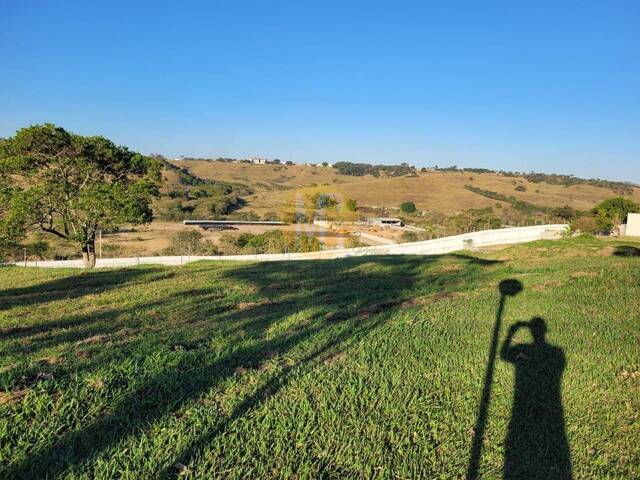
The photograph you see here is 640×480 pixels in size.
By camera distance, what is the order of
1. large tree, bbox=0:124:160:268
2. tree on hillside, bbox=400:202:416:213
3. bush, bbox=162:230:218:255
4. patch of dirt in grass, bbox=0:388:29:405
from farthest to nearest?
tree on hillside, bbox=400:202:416:213, bush, bbox=162:230:218:255, large tree, bbox=0:124:160:268, patch of dirt in grass, bbox=0:388:29:405

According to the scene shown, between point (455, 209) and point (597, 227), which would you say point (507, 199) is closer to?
point (455, 209)

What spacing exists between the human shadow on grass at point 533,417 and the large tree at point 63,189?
16476 mm

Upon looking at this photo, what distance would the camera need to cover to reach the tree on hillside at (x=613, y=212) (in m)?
31.4

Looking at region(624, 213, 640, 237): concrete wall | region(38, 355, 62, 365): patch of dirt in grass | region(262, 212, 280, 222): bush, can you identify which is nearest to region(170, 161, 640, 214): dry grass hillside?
region(262, 212, 280, 222): bush

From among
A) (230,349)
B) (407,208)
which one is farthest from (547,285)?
(407,208)

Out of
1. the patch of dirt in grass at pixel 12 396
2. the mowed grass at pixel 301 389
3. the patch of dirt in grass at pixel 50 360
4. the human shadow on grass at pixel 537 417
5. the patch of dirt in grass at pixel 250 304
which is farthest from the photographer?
the patch of dirt in grass at pixel 250 304

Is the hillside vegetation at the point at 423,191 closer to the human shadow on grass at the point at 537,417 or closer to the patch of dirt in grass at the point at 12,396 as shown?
the human shadow on grass at the point at 537,417

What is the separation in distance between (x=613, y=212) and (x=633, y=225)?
705 cm

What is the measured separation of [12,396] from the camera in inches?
119

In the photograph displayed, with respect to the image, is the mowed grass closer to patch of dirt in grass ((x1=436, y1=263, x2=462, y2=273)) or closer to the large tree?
patch of dirt in grass ((x1=436, y1=263, x2=462, y2=273))

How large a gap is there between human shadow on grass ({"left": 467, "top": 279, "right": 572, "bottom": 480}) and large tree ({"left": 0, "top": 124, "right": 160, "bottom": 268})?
16.5 m

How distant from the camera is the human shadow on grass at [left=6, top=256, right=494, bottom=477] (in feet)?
8.58

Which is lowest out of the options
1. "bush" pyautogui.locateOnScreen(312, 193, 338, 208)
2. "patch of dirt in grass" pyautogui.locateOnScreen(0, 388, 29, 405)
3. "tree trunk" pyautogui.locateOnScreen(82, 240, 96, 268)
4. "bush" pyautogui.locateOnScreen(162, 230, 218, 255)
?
→ "bush" pyautogui.locateOnScreen(162, 230, 218, 255)

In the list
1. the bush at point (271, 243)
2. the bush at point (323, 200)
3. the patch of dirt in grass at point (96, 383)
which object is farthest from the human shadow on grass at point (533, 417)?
the bush at point (323, 200)
